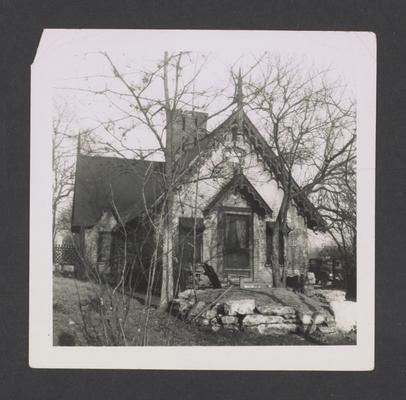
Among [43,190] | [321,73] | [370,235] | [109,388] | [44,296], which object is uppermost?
[321,73]

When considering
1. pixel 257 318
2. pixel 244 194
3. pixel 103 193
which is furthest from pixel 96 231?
pixel 257 318

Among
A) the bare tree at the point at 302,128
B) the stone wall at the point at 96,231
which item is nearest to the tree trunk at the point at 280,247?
the bare tree at the point at 302,128

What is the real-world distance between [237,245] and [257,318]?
3760mm

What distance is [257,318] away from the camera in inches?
306

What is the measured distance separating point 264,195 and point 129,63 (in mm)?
5590

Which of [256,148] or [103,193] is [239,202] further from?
[103,193]

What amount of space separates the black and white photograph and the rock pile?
0.02 metres

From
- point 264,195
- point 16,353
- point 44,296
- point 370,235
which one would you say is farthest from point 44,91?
point 264,195

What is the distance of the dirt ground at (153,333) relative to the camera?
6.20 m

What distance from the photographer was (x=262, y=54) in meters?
6.39

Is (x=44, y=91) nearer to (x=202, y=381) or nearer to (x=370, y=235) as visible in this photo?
(x=202, y=381)

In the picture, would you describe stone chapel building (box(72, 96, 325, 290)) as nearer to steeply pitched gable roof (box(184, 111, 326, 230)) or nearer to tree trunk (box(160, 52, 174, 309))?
steeply pitched gable roof (box(184, 111, 326, 230))

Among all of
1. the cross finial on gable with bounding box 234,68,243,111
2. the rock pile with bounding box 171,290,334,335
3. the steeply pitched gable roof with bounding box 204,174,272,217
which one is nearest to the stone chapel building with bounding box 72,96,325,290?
the steeply pitched gable roof with bounding box 204,174,272,217

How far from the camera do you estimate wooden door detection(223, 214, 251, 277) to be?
1110 cm
